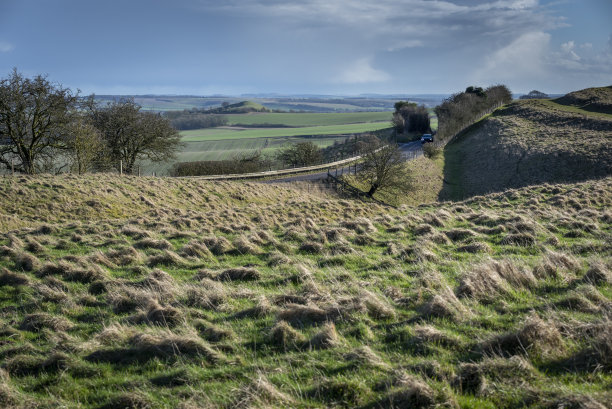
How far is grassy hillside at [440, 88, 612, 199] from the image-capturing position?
166ft

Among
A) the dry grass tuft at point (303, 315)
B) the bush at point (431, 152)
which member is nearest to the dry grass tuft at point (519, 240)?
the dry grass tuft at point (303, 315)

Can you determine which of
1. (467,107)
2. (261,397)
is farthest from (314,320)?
(467,107)

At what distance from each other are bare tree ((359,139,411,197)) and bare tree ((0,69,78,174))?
99.9 ft

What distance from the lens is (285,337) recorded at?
20.5 ft

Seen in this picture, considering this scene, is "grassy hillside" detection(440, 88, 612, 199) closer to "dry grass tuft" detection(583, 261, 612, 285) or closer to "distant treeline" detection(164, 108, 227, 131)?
"dry grass tuft" detection(583, 261, 612, 285)

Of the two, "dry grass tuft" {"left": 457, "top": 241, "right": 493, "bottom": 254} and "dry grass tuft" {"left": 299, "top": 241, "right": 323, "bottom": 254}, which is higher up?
"dry grass tuft" {"left": 457, "top": 241, "right": 493, "bottom": 254}

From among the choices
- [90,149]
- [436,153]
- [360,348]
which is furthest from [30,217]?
[436,153]

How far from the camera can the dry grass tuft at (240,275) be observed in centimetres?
973

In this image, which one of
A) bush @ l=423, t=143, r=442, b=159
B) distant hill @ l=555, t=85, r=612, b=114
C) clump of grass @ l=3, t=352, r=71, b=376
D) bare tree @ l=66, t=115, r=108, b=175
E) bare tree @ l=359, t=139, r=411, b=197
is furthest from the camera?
distant hill @ l=555, t=85, r=612, b=114

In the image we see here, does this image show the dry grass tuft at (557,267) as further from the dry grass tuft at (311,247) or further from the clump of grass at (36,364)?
the clump of grass at (36,364)

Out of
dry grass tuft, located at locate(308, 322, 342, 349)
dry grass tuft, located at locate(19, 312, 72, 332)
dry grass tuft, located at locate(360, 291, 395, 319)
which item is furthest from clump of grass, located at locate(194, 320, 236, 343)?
dry grass tuft, located at locate(19, 312, 72, 332)

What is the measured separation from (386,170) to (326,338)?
42368mm

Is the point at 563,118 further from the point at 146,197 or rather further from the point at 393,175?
the point at 146,197

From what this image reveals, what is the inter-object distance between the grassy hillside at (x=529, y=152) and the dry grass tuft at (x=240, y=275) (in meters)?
44.8
